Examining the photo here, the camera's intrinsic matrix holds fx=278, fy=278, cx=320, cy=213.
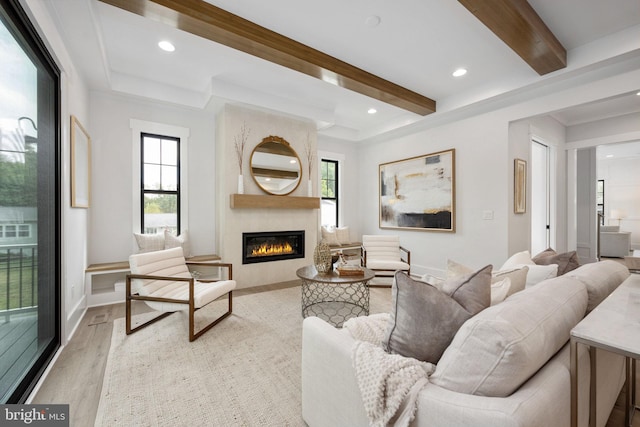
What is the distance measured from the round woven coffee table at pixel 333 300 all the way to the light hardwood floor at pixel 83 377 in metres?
1.75

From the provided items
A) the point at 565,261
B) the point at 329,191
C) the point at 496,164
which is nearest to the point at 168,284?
the point at 565,261

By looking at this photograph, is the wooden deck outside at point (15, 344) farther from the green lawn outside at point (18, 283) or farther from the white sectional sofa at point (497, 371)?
the white sectional sofa at point (497, 371)

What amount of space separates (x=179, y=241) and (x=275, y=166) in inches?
71.4

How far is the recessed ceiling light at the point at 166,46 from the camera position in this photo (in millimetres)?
2843

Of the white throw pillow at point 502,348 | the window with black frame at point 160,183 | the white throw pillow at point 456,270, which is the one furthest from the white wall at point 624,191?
the window with black frame at point 160,183

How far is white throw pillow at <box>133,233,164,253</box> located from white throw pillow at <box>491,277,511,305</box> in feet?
12.7

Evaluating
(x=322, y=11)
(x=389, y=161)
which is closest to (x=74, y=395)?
(x=322, y=11)

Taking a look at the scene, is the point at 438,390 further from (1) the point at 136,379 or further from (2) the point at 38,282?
(2) the point at 38,282

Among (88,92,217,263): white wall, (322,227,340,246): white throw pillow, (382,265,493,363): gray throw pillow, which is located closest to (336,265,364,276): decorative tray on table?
(382,265,493,363): gray throw pillow

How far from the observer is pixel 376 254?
4.47m

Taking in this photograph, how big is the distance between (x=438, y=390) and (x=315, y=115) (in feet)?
14.1

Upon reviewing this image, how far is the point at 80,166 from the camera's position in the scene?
117 inches

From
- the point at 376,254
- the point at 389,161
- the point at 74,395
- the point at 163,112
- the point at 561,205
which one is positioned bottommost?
the point at 74,395

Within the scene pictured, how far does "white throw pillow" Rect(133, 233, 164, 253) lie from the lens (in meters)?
3.67
